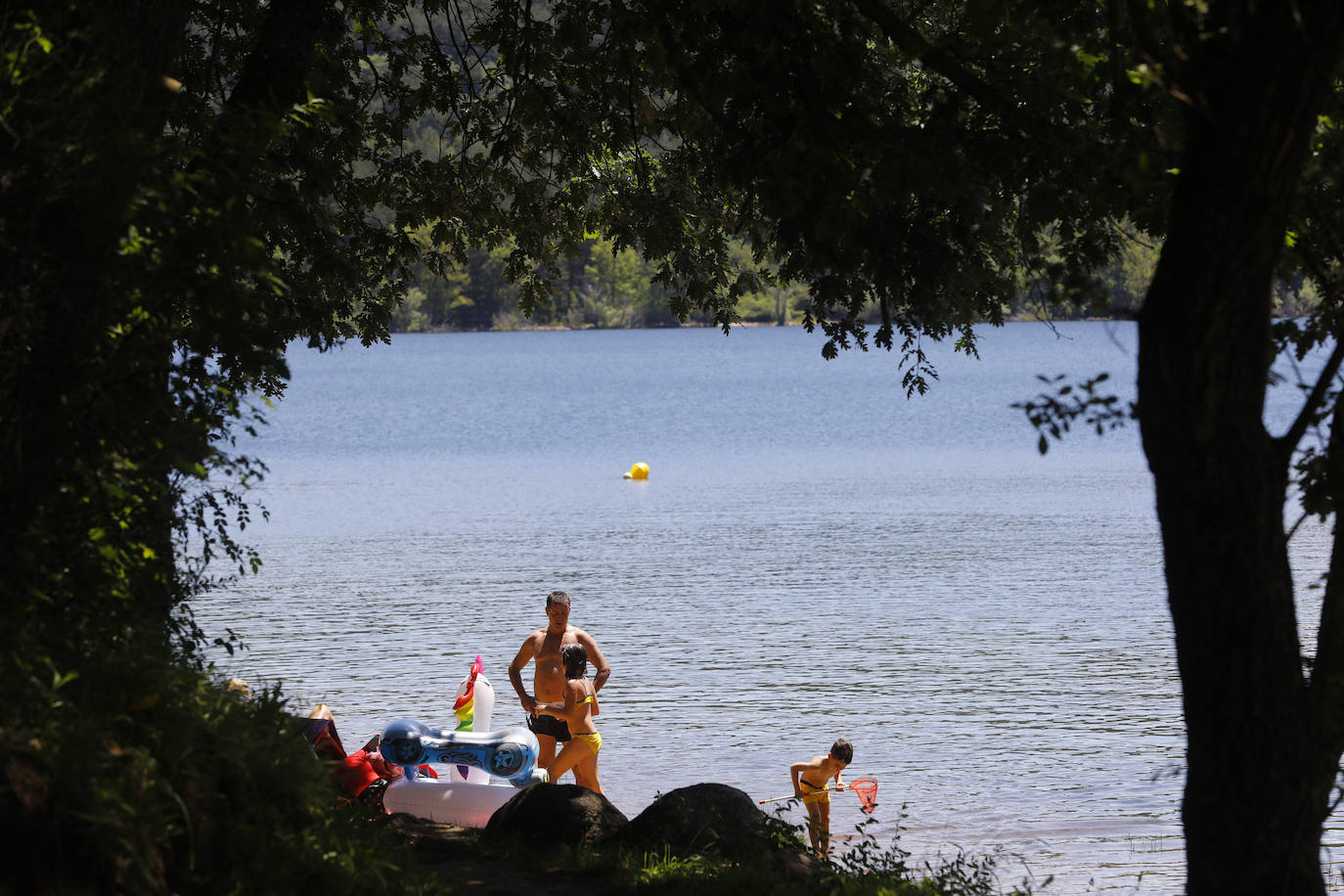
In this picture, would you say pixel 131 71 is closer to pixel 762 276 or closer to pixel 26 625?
pixel 26 625

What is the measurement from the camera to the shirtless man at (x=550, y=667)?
9.95m

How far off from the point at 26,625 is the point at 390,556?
19.2m

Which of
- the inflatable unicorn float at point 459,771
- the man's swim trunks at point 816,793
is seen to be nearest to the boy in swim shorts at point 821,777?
the man's swim trunks at point 816,793

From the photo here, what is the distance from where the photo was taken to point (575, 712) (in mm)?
9883

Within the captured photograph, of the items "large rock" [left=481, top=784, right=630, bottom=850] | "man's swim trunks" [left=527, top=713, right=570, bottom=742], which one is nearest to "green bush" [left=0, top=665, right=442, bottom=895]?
"large rock" [left=481, top=784, right=630, bottom=850]

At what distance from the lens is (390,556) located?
2294 cm

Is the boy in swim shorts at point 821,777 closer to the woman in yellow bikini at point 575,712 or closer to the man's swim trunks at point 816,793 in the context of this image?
the man's swim trunks at point 816,793

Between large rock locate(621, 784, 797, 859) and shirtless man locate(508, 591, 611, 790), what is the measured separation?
8.08 ft

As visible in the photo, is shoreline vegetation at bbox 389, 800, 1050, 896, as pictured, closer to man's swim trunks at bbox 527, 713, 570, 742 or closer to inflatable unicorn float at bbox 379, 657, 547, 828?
inflatable unicorn float at bbox 379, 657, 547, 828

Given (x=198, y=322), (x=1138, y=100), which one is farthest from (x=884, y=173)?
(x=198, y=322)

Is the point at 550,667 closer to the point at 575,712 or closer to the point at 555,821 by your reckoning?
the point at 575,712

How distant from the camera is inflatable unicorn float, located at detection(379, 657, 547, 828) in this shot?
354 inches

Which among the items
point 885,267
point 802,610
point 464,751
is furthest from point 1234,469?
point 802,610

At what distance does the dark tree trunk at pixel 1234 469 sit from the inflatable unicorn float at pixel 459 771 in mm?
5410
